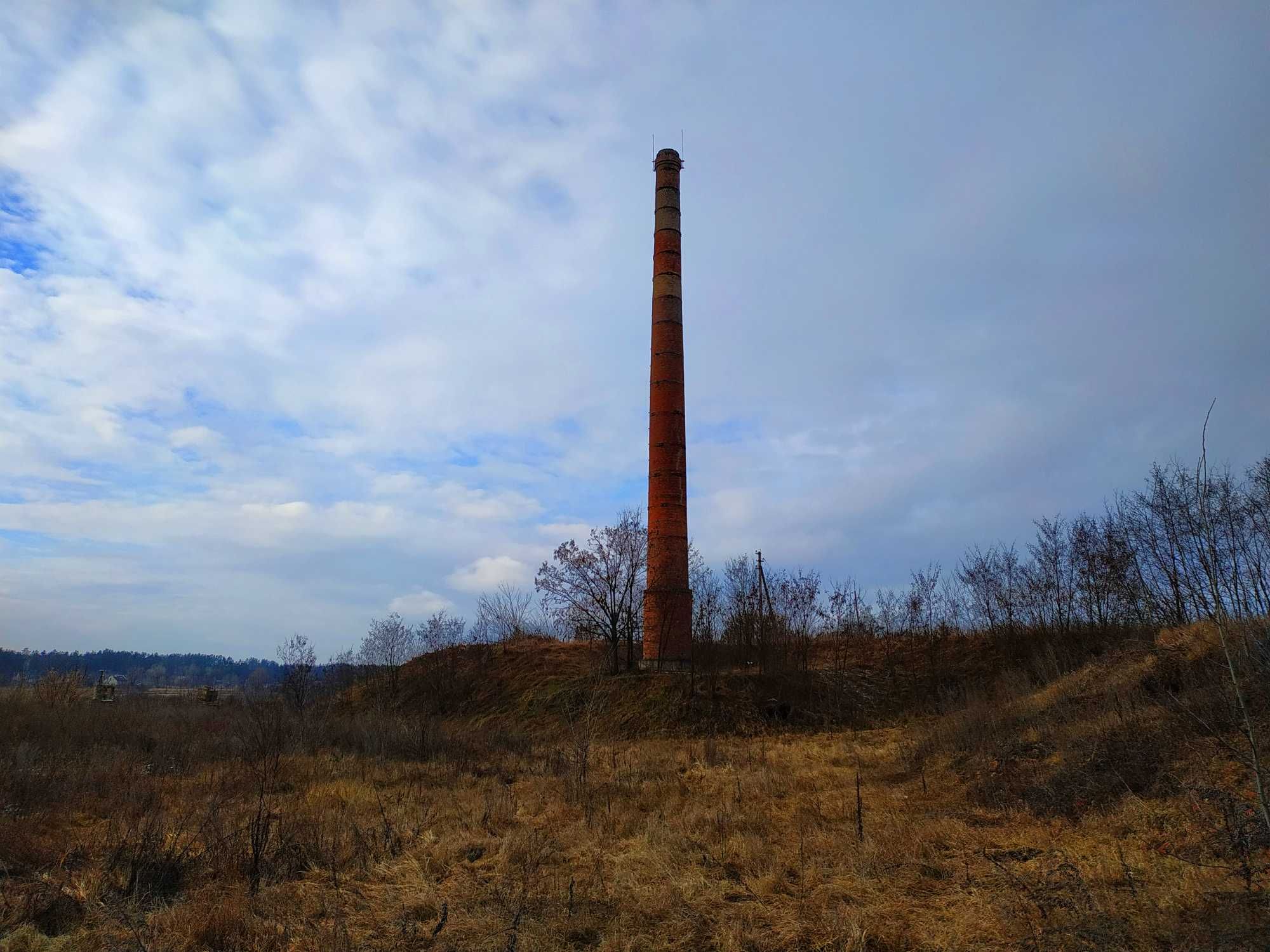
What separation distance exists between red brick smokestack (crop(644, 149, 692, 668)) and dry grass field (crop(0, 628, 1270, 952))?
23.8ft

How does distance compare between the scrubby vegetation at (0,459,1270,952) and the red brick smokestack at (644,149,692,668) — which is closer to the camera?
the scrubby vegetation at (0,459,1270,952)

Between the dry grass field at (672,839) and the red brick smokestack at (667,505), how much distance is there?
7.27m

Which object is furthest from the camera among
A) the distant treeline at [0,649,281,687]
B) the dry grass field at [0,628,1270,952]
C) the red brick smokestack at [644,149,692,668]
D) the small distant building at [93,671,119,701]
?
the distant treeline at [0,649,281,687]

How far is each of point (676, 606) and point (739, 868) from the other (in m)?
15.0

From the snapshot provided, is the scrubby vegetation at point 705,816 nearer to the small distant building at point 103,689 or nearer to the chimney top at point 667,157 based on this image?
the small distant building at point 103,689

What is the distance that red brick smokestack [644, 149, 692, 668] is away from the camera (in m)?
22.1

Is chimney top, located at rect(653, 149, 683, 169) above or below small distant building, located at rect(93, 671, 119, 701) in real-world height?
above

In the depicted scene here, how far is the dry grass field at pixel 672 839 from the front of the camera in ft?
17.7

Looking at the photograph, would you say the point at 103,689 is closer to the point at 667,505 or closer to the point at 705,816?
the point at 667,505

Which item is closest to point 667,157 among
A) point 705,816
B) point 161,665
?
point 705,816

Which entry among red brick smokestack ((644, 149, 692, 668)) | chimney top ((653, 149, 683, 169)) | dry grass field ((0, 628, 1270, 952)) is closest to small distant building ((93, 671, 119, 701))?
dry grass field ((0, 628, 1270, 952))

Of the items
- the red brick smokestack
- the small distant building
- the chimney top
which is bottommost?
the small distant building

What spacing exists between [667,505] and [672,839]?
14.4m

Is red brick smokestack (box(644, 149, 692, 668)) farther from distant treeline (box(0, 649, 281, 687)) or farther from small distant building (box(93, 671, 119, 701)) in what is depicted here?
distant treeline (box(0, 649, 281, 687))
